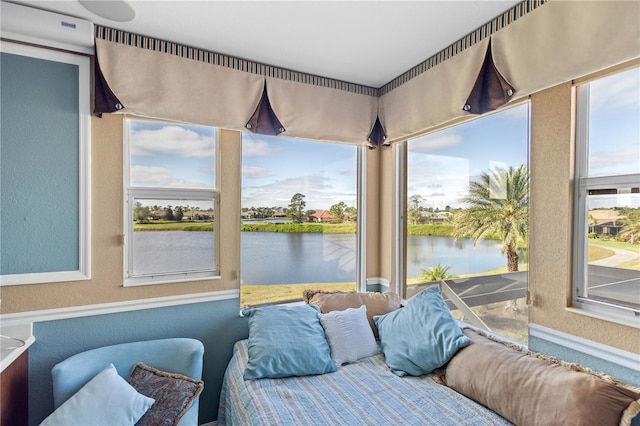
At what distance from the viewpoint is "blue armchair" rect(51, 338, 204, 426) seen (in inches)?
65.2

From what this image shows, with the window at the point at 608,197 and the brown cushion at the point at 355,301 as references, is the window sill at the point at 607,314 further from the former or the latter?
the brown cushion at the point at 355,301

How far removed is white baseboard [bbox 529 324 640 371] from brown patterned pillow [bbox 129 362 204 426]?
1872 millimetres

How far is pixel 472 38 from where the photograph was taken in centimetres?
200

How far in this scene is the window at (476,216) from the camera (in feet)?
6.32

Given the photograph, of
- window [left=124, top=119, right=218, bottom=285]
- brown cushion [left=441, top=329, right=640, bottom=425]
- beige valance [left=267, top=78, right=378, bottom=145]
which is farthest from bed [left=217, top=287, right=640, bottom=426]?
beige valance [left=267, top=78, right=378, bottom=145]

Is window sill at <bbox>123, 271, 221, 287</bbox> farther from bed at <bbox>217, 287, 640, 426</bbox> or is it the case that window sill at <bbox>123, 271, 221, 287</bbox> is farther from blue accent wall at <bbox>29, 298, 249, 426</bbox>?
bed at <bbox>217, 287, 640, 426</bbox>

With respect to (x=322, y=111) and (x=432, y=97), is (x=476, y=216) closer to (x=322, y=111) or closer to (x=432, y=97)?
(x=432, y=97)

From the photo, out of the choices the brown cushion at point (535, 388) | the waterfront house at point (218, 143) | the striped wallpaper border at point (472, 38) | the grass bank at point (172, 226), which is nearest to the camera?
the brown cushion at point (535, 388)

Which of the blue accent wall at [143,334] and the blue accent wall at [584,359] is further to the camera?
the blue accent wall at [143,334]

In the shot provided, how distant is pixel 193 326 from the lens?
2.25 m

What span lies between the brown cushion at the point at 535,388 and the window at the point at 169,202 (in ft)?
5.78

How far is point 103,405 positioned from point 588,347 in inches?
93.3

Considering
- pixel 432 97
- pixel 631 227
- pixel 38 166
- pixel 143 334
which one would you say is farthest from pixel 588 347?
pixel 38 166

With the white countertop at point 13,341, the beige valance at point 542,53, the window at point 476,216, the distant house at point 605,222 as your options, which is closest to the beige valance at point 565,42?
the beige valance at point 542,53
